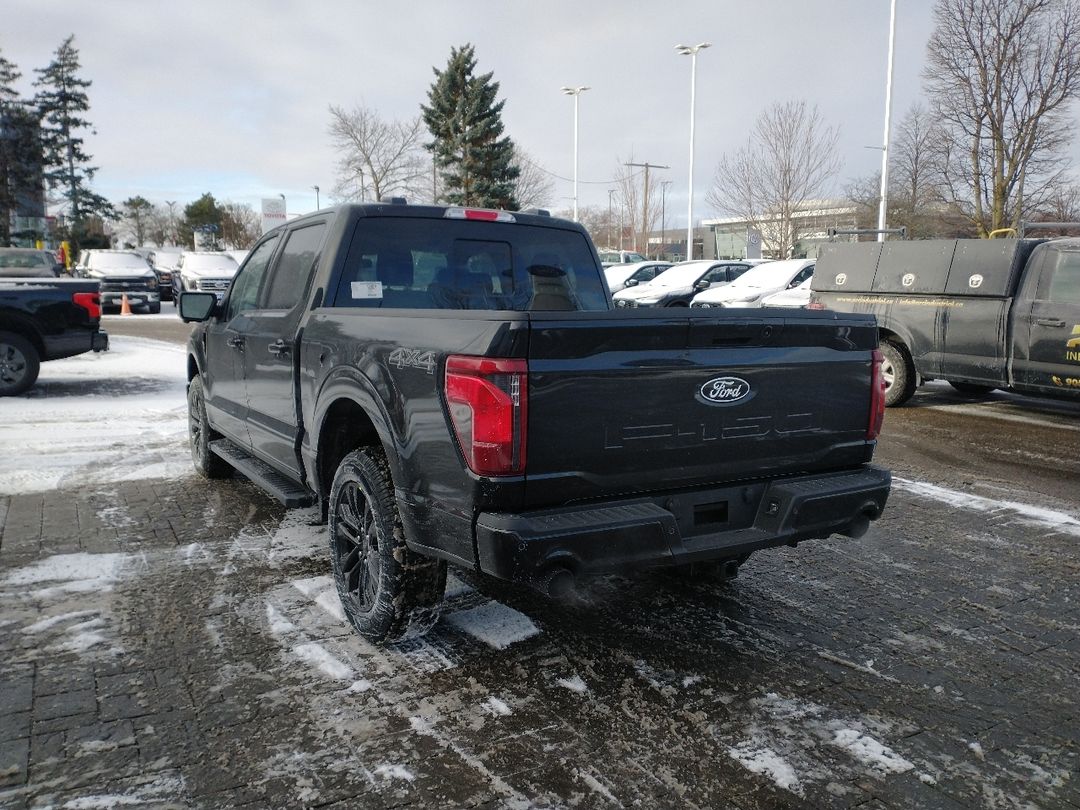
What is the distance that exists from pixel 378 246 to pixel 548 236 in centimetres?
104

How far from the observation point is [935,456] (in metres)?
7.61

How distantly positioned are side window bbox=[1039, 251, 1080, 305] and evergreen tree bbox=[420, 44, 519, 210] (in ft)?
131

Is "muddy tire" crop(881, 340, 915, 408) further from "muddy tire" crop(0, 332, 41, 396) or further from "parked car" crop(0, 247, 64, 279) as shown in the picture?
"parked car" crop(0, 247, 64, 279)

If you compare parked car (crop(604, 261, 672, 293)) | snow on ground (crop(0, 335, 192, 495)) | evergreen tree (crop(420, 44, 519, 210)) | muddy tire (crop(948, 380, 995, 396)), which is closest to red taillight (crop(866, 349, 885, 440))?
snow on ground (crop(0, 335, 192, 495))

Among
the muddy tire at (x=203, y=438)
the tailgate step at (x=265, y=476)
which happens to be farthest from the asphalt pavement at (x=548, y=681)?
the muddy tire at (x=203, y=438)

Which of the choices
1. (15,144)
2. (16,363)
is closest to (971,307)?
(16,363)

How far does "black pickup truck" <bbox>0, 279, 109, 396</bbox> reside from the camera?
406 inches

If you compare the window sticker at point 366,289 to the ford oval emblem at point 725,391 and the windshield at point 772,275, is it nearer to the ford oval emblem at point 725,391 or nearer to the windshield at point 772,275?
the ford oval emblem at point 725,391

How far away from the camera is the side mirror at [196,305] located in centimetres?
560

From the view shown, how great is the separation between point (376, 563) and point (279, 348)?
59.5 inches

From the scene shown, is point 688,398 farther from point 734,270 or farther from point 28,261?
point 28,261

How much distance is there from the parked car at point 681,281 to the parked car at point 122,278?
13852 millimetres

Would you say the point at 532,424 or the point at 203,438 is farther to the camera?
the point at 203,438

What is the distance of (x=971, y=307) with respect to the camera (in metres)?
9.43
